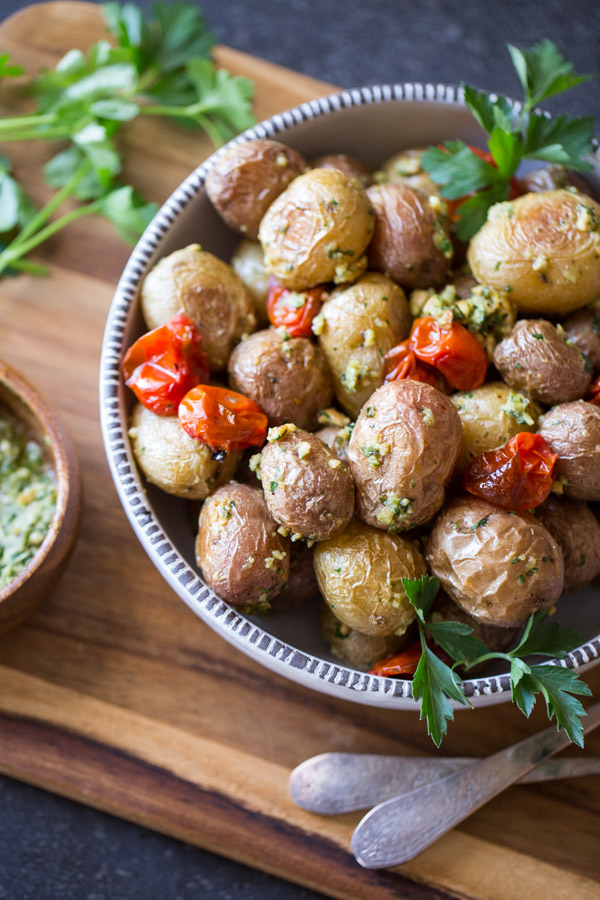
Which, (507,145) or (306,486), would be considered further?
(507,145)

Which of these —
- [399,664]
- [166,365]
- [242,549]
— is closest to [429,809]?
[399,664]

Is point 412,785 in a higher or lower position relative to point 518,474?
lower

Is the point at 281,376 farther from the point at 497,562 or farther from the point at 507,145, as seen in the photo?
the point at 507,145

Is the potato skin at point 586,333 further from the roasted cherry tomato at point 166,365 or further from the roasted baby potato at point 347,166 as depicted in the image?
the roasted cherry tomato at point 166,365

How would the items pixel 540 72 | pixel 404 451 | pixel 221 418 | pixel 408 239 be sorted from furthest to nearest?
pixel 540 72 < pixel 408 239 < pixel 221 418 < pixel 404 451

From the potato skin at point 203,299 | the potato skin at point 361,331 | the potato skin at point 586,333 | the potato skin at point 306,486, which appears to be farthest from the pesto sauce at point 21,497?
the potato skin at point 586,333

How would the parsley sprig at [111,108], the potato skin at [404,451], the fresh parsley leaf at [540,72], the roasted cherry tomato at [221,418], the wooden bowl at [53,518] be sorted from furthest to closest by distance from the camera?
the parsley sprig at [111,108] < the fresh parsley leaf at [540,72] < the wooden bowl at [53,518] < the roasted cherry tomato at [221,418] < the potato skin at [404,451]
